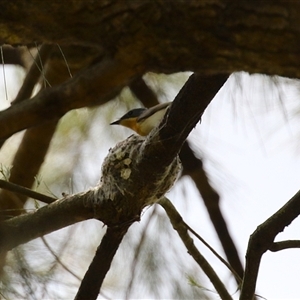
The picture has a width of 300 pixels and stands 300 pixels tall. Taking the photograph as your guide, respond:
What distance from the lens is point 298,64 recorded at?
2.87 ft

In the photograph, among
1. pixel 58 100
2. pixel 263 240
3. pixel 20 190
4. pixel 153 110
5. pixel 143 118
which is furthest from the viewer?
pixel 143 118

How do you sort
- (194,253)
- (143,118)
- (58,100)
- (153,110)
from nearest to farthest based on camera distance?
1. (58,100)
2. (194,253)
3. (153,110)
4. (143,118)

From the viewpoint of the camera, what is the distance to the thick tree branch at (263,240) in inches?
72.6

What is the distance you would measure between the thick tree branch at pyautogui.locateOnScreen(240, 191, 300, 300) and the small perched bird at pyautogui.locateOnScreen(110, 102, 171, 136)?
2.55ft

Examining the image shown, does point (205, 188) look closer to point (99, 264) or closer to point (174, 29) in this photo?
point (99, 264)

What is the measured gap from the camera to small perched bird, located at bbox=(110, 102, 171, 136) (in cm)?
257

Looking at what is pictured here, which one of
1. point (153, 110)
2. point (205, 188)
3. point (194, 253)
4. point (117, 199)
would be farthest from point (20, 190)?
point (205, 188)

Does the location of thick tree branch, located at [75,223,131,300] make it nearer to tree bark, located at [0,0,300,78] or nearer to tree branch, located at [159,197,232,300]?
tree branch, located at [159,197,232,300]

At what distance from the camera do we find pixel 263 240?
1.85 meters

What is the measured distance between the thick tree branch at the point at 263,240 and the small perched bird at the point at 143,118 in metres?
0.78

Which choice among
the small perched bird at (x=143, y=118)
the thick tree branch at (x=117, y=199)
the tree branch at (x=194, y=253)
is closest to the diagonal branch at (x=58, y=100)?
the thick tree branch at (x=117, y=199)

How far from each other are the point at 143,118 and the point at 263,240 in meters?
0.99

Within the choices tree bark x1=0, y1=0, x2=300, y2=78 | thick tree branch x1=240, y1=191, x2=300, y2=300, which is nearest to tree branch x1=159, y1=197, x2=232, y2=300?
thick tree branch x1=240, y1=191, x2=300, y2=300

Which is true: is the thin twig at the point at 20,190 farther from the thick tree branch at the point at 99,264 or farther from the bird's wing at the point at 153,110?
the bird's wing at the point at 153,110
